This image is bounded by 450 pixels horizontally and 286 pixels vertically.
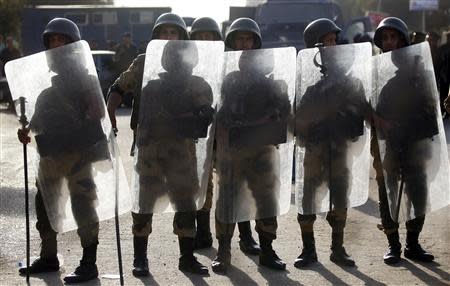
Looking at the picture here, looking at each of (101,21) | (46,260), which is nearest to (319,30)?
(46,260)

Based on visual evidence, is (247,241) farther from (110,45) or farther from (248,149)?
(110,45)

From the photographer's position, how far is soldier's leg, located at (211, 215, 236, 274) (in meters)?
7.16

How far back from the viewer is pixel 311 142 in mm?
7203

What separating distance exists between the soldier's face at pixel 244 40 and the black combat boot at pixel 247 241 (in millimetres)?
1343

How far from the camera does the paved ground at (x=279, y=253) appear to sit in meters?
6.91

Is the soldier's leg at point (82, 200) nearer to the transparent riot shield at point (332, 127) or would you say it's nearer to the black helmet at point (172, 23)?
the black helmet at point (172, 23)

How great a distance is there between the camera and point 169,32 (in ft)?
23.8

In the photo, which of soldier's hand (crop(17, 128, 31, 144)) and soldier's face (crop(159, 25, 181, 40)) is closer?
soldier's hand (crop(17, 128, 31, 144))

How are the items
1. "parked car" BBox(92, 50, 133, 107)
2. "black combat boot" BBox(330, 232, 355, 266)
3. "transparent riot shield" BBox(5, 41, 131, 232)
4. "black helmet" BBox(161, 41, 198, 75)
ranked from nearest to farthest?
"transparent riot shield" BBox(5, 41, 131, 232), "black helmet" BBox(161, 41, 198, 75), "black combat boot" BBox(330, 232, 355, 266), "parked car" BBox(92, 50, 133, 107)

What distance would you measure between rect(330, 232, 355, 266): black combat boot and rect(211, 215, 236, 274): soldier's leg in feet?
2.49

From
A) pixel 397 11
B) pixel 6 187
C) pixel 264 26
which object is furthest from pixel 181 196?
pixel 397 11

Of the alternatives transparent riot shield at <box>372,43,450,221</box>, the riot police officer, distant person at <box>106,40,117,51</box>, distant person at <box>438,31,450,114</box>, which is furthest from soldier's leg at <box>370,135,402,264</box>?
distant person at <box>106,40,117,51</box>

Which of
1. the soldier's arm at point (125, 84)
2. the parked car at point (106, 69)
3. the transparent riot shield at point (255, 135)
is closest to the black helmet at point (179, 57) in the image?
the transparent riot shield at point (255, 135)

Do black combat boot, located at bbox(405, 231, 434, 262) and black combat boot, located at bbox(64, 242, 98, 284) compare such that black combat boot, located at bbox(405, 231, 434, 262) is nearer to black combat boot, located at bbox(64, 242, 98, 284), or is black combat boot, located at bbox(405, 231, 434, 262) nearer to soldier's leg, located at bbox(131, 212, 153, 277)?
soldier's leg, located at bbox(131, 212, 153, 277)
